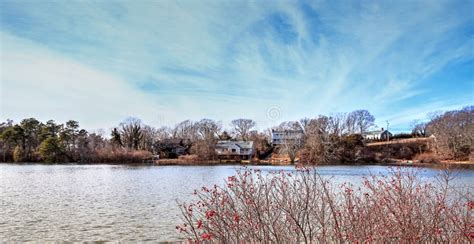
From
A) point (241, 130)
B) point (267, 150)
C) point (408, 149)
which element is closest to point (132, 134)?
point (267, 150)

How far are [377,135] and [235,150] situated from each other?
4350 centimetres

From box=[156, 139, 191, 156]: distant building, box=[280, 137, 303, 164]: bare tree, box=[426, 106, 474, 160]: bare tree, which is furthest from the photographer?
box=[156, 139, 191, 156]: distant building

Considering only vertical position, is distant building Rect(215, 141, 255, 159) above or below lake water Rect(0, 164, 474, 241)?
above

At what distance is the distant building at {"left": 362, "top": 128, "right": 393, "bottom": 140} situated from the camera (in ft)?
299

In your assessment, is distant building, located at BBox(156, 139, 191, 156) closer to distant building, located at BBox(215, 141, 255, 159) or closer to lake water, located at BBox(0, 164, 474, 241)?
distant building, located at BBox(215, 141, 255, 159)

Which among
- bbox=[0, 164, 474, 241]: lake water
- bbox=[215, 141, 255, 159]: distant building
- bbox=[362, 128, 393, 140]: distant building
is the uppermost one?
bbox=[362, 128, 393, 140]: distant building

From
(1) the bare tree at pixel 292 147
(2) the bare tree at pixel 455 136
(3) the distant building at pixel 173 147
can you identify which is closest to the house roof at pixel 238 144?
(3) the distant building at pixel 173 147

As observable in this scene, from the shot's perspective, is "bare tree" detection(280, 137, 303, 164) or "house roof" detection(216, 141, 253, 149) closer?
"bare tree" detection(280, 137, 303, 164)

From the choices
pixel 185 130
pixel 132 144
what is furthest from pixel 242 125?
pixel 132 144

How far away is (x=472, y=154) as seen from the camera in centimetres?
5350

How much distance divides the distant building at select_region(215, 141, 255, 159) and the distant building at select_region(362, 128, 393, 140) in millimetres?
31383

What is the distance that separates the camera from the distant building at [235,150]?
74.9 meters

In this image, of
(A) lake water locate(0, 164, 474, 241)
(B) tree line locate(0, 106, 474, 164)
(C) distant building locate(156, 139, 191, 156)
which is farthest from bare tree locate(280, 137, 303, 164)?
(A) lake water locate(0, 164, 474, 241)

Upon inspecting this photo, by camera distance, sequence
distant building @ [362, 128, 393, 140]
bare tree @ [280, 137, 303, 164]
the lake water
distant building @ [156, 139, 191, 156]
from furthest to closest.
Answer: distant building @ [362, 128, 393, 140] < distant building @ [156, 139, 191, 156] < bare tree @ [280, 137, 303, 164] < the lake water
